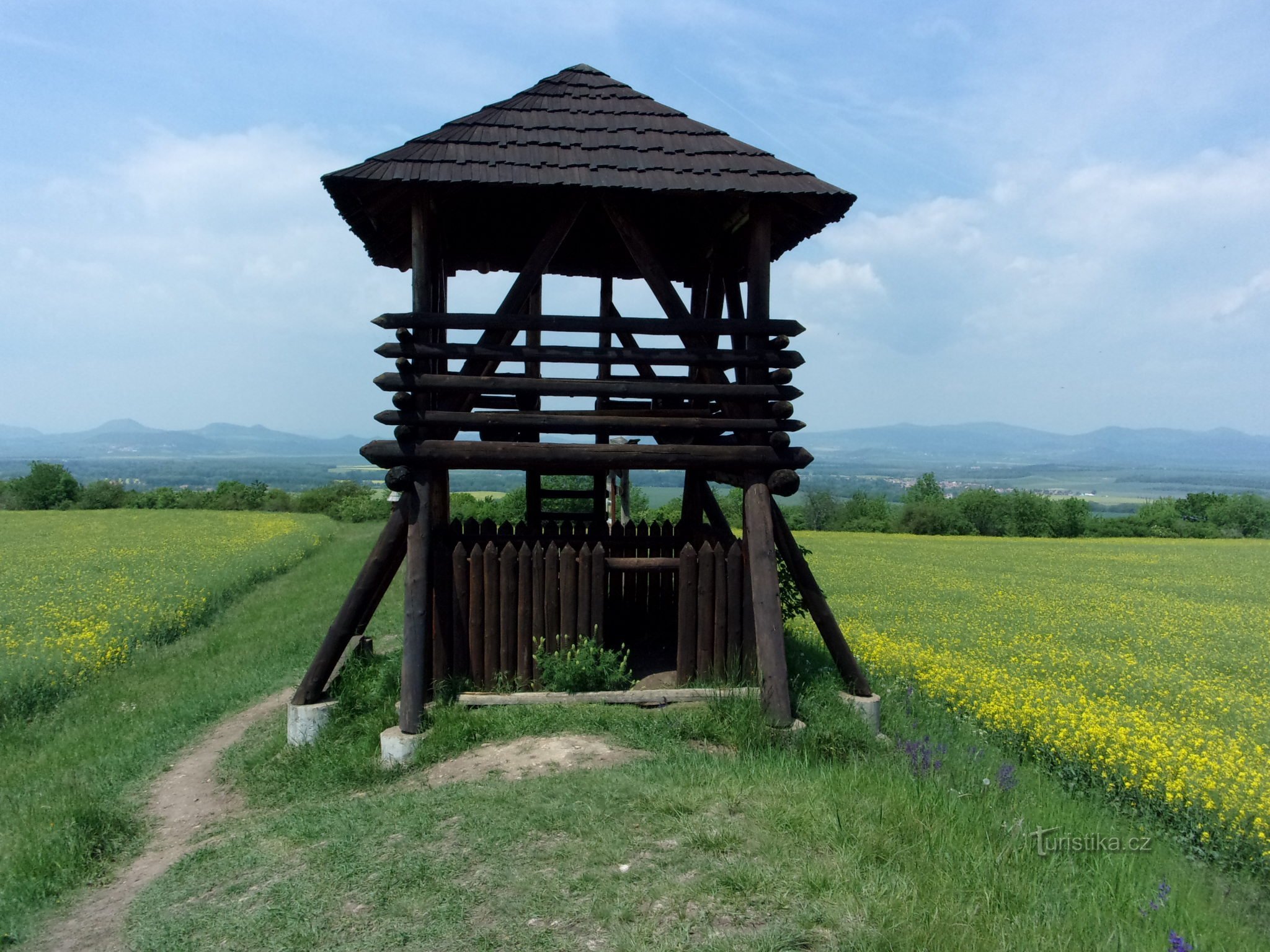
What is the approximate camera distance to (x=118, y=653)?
42.5 feet

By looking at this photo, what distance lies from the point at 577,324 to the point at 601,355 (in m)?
0.35

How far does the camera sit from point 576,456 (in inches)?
298

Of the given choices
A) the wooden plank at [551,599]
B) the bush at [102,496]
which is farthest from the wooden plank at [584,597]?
the bush at [102,496]

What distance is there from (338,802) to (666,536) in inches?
197

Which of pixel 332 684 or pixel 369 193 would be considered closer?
pixel 369 193

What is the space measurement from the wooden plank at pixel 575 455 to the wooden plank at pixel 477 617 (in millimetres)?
884

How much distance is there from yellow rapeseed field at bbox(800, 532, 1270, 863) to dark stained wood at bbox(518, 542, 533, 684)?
492 cm

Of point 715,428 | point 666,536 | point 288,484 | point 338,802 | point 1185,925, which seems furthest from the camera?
point 288,484

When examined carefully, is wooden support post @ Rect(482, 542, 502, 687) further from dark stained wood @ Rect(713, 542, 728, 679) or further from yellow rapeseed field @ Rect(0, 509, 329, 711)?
yellow rapeseed field @ Rect(0, 509, 329, 711)

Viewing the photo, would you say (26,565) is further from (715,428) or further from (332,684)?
(715,428)

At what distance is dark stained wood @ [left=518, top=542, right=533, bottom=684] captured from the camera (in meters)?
7.46

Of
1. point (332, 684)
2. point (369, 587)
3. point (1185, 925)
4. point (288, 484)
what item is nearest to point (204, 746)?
point (332, 684)

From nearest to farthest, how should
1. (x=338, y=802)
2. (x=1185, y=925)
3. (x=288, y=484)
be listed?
1. (x=1185, y=925)
2. (x=338, y=802)
3. (x=288, y=484)

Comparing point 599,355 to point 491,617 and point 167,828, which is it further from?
point 167,828
